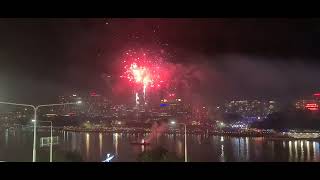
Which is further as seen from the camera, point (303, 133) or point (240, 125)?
point (240, 125)
